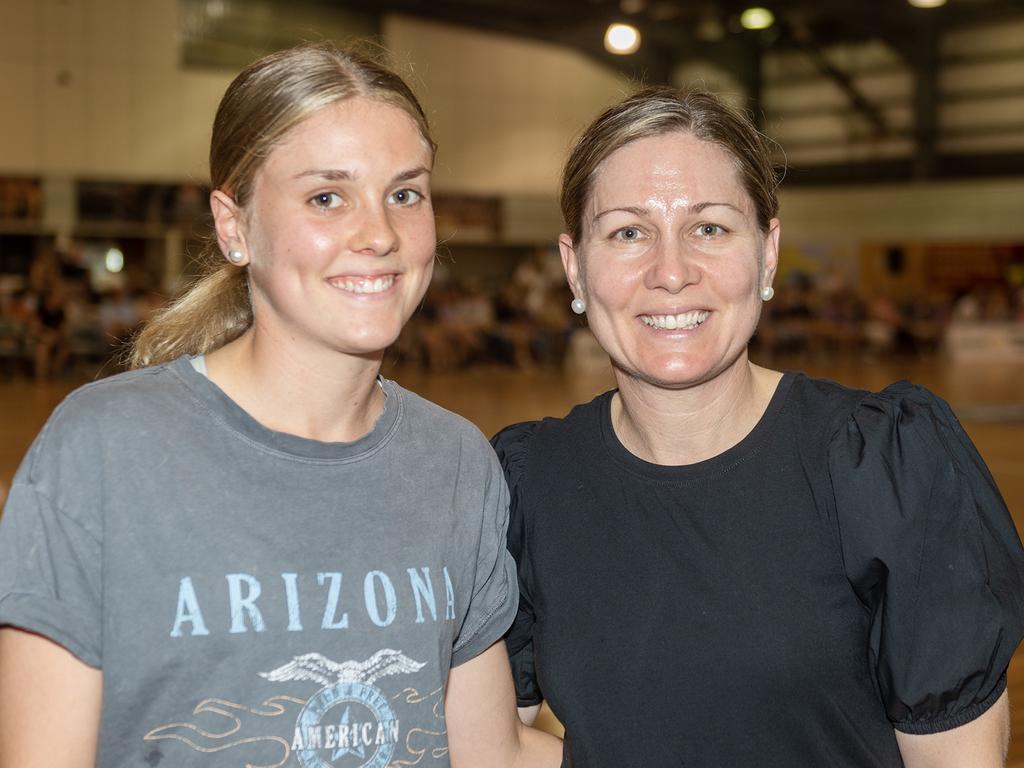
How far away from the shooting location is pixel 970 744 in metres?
1.67

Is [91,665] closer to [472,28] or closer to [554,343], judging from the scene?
[554,343]

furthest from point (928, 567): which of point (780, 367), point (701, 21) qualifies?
point (701, 21)

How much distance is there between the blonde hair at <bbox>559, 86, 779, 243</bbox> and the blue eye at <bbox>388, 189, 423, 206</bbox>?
36 cm

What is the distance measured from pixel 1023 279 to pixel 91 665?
2563 centimetres

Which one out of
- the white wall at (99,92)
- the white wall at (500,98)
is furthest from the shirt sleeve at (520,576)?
the white wall at (500,98)

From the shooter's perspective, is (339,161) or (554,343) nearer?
(339,161)

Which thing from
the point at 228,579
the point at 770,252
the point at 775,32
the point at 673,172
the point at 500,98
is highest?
the point at 775,32

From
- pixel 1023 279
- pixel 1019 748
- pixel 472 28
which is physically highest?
pixel 472 28

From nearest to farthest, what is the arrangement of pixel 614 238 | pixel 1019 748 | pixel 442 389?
pixel 614 238, pixel 1019 748, pixel 442 389

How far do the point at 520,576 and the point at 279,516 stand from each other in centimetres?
52

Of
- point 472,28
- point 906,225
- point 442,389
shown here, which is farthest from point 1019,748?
point 906,225

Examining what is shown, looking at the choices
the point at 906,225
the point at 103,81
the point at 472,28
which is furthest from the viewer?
the point at 906,225

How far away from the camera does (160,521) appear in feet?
4.99

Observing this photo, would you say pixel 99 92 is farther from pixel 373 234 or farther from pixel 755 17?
pixel 373 234
